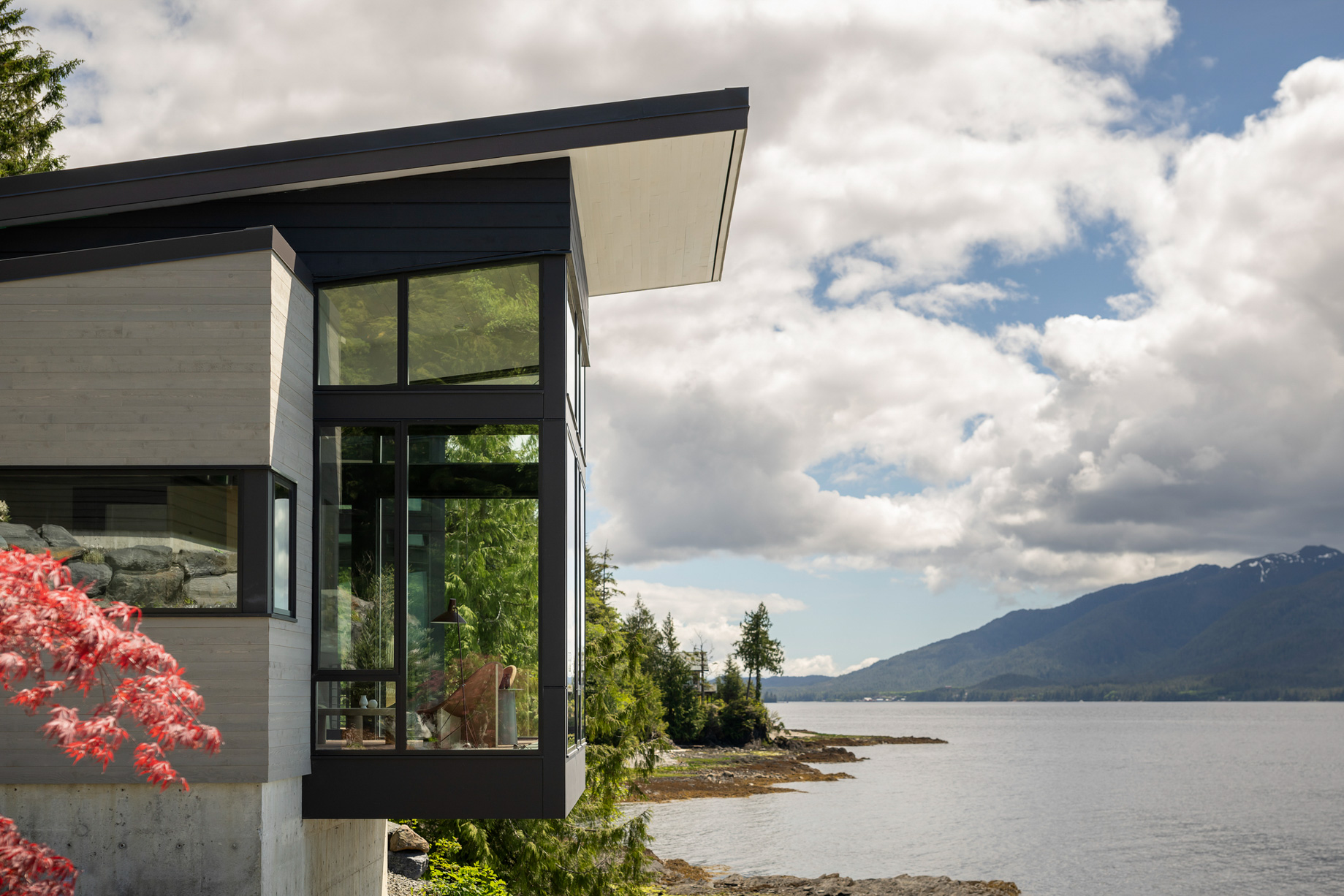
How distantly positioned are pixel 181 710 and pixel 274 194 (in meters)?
4.91

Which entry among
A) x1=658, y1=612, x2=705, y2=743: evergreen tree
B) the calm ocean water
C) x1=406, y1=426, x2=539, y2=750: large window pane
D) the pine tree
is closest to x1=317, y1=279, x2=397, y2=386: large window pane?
x1=406, y1=426, x2=539, y2=750: large window pane

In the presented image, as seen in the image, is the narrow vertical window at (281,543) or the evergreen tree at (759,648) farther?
the evergreen tree at (759,648)

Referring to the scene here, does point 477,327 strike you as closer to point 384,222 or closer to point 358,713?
point 384,222

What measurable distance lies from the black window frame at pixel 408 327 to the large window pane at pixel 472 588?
13.2 inches

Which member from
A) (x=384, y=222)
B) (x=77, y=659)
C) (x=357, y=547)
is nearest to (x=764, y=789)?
(x=357, y=547)

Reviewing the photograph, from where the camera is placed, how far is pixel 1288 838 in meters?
45.0

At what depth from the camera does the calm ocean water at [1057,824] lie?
119ft

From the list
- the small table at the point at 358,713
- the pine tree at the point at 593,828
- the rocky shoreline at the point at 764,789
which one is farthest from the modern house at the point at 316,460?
the rocky shoreline at the point at 764,789

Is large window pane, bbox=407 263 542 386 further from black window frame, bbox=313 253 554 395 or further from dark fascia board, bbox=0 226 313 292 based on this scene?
dark fascia board, bbox=0 226 313 292

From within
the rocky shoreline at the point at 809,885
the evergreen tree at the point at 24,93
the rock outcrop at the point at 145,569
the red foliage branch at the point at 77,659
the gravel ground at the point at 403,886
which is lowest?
the rocky shoreline at the point at 809,885

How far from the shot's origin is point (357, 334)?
929 centimetres

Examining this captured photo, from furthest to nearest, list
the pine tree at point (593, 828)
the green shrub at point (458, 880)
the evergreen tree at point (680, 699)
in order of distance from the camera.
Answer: the evergreen tree at point (680, 699)
the pine tree at point (593, 828)
the green shrub at point (458, 880)

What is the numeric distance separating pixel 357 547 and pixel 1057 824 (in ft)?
157

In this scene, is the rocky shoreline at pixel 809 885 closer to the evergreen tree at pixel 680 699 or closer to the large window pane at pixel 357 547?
the large window pane at pixel 357 547
